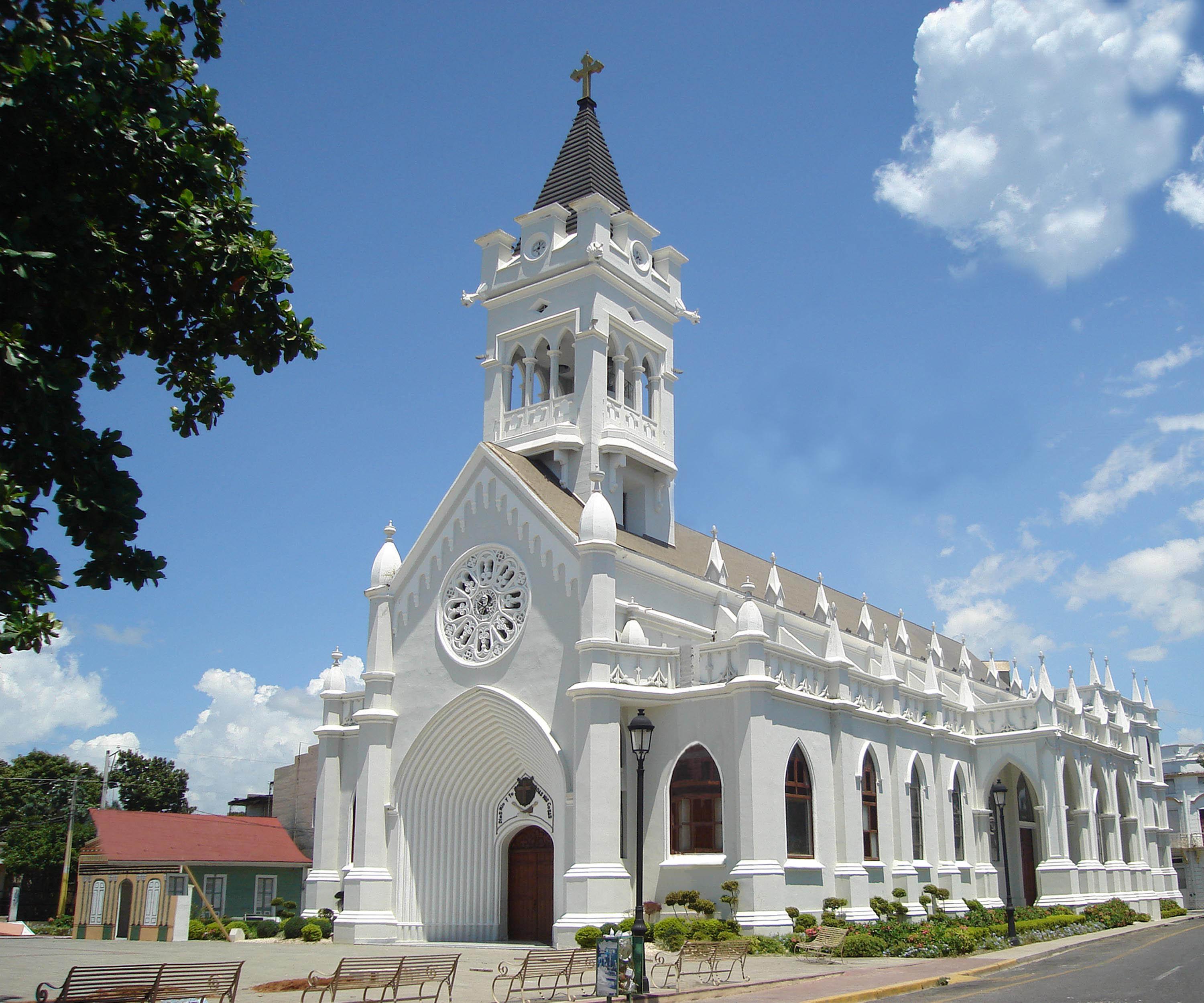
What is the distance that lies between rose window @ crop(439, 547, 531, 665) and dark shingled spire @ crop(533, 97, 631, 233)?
46.3 feet

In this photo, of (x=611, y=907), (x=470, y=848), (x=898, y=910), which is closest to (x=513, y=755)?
(x=470, y=848)

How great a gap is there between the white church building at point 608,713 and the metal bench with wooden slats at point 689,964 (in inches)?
169

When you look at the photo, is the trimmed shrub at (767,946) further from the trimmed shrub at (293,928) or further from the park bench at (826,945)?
the trimmed shrub at (293,928)

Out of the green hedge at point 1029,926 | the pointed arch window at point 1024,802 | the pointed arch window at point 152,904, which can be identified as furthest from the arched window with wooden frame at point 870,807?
the pointed arch window at point 152,904

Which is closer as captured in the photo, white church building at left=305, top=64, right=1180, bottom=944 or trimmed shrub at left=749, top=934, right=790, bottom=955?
trimmed shrub at left=749, top=934, right=790, bottom=955

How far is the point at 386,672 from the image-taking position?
3522cm

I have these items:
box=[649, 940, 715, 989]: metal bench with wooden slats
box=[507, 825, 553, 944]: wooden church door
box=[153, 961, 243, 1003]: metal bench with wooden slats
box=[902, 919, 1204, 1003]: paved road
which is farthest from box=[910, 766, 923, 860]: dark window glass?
box=[153, 961, 243, 1003]: metal bench with wooden slats

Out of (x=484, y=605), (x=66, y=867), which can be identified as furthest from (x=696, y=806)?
(x=66, y=867)

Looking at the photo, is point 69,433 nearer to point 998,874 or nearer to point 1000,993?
point 1000,993

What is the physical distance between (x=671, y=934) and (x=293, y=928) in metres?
13.2

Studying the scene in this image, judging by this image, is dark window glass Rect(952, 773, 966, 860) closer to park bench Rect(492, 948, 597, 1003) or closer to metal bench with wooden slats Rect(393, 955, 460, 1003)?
park bench Rect(492, 948, 597, 1003)

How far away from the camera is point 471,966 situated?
24547 millimetres

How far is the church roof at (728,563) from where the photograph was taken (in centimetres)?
3509

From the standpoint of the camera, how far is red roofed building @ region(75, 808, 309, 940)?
34.4 metres
